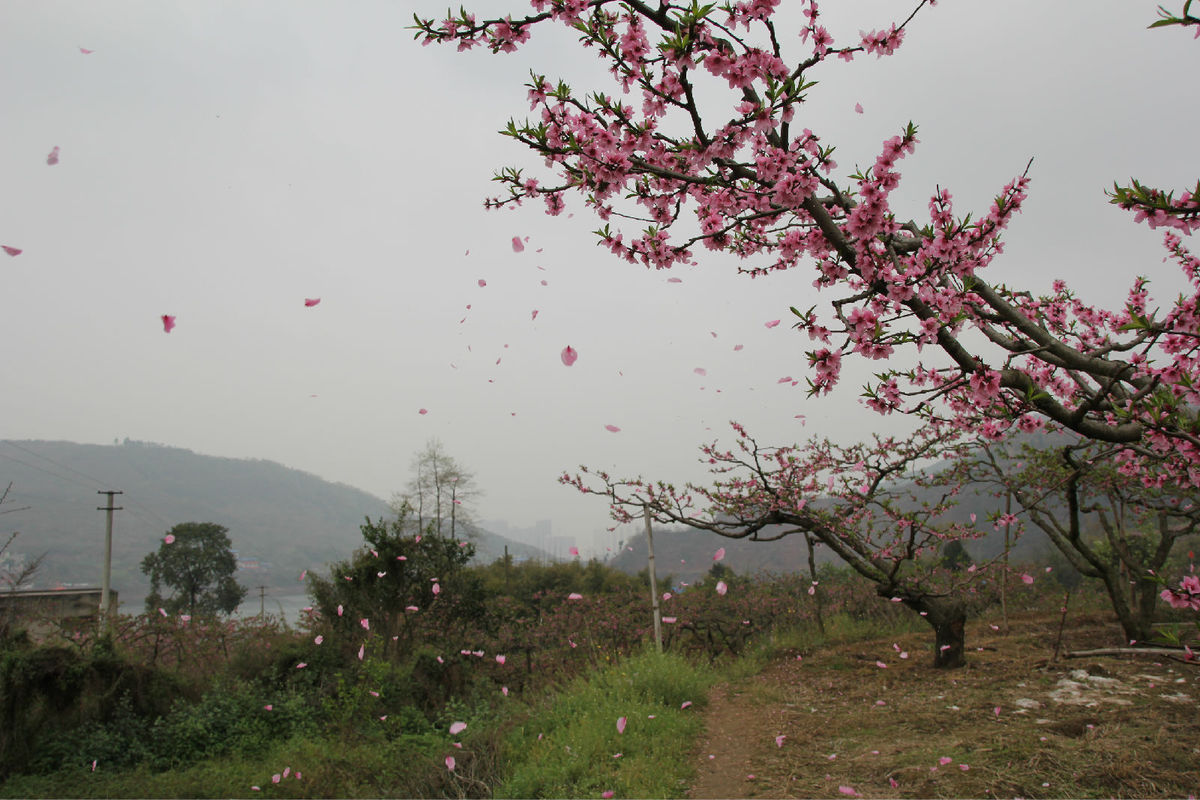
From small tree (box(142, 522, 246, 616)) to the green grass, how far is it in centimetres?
2894

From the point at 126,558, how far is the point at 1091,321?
12118 cm

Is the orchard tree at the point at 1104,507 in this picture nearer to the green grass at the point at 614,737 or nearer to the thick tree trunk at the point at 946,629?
the thick tree trunk at the point at 946,629

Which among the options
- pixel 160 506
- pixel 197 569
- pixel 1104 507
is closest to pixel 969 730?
pixel 1104 507

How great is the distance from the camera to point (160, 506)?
12019 cm

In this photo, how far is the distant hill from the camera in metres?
90.4

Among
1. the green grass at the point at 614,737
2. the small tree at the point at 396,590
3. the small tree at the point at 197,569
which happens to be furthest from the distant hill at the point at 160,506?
the green grass at the point at 614,737

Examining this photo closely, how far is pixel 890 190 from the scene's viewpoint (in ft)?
8.67

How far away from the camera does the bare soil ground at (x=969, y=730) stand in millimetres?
3166

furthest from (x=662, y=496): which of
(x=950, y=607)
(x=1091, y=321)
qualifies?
(x=1091, y=321)

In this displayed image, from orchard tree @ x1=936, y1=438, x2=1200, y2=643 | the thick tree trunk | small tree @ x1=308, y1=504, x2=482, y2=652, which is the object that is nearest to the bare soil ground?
the thick tree trunk

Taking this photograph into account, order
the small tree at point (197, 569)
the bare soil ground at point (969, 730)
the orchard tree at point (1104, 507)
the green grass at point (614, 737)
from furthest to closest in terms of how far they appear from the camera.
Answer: the small tree at point (197, 569), the orchard tree at point (1104, 507), the green grass at point (614, 737), the bare soil ground at point (969, 730)

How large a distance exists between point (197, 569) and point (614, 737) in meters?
31.7

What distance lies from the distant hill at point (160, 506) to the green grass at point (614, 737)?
255 ft

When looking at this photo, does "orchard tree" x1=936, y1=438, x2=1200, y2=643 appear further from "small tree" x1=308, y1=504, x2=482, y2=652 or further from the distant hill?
the distant hill
